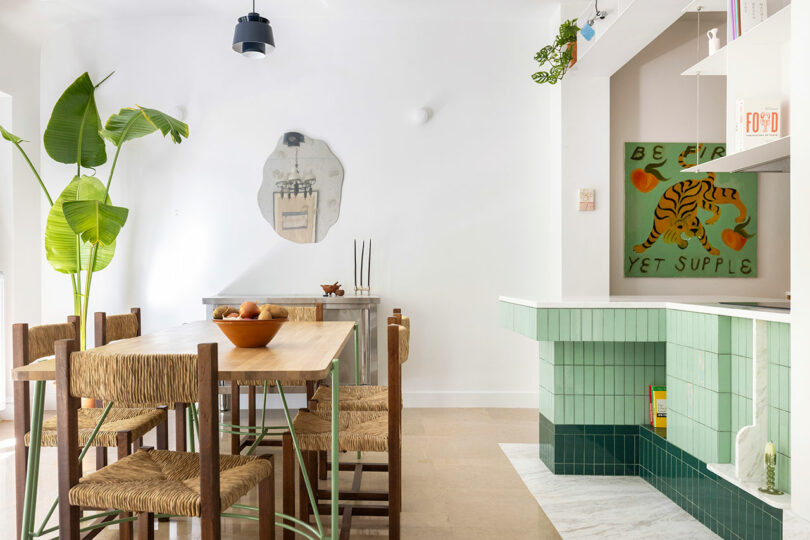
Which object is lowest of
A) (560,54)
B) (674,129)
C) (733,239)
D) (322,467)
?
(322,467)

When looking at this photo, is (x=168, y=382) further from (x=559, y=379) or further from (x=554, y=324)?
(x=559, y=379)

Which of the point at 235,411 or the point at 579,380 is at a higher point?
the point at 579,380

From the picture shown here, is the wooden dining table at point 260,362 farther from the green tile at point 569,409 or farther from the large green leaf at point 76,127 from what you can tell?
the large green leaf at point 76,127

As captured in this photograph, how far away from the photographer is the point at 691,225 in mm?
4578

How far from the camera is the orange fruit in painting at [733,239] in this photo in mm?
4574

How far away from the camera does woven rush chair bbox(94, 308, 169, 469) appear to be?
244 cm

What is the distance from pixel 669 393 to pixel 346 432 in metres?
1.68

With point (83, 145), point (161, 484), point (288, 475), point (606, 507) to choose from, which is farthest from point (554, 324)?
point (83, 145)

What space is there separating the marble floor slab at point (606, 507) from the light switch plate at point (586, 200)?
2063mm

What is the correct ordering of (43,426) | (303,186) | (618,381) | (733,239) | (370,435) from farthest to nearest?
(303,186)
(733,239)
(618,381)
(43,426)
(370,435)

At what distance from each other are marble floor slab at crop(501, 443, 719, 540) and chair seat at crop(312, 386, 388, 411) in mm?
926

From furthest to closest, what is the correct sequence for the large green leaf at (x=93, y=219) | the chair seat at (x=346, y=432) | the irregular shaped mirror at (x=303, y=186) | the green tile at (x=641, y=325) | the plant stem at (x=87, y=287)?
the irregular shaped mirror at (x=303, y=186)
the plant stem at (x=87, y=287)
the large green leaf at (x=93, y=219)
the green tile at (x=641, y=325)
the chair seat at (x=346, y=432)

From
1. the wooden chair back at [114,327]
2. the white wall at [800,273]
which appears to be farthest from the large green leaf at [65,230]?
the white wall at [800,273]

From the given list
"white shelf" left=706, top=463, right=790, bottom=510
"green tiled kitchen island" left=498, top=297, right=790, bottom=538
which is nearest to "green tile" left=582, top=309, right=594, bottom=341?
"green tiled kitchen island" left=498, top=297, right=790, bottom=538
